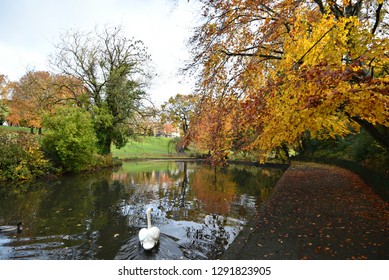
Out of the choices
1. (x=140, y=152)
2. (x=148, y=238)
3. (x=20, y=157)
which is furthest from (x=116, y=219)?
(x=140, y=152)

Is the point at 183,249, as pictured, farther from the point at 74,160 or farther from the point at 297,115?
the point at 74,160

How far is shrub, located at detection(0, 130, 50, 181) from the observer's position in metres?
13.9

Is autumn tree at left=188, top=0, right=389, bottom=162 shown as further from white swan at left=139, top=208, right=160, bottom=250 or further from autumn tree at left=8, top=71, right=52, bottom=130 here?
autumn tree at left=8, top=71, right=52, bottom=130

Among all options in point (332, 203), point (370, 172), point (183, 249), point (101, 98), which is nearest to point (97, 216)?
point (183, 249)

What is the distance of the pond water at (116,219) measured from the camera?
5.78 meters

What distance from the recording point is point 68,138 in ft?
58.0

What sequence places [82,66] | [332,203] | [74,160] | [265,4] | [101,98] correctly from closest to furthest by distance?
[265,4]
[332,203]
[74,160]
[82,66]
[101,98]

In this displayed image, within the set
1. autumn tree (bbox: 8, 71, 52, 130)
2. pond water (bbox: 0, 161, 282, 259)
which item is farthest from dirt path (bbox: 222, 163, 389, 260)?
autumn tree (bbox: 8, 71, 52, 130)

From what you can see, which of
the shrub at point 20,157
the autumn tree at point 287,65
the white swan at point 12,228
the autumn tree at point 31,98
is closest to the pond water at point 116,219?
the white swan at point 12,228

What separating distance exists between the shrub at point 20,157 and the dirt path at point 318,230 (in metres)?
14.1

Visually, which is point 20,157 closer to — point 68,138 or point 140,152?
point 68,138

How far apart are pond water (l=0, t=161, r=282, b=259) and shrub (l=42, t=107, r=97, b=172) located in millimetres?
4216
